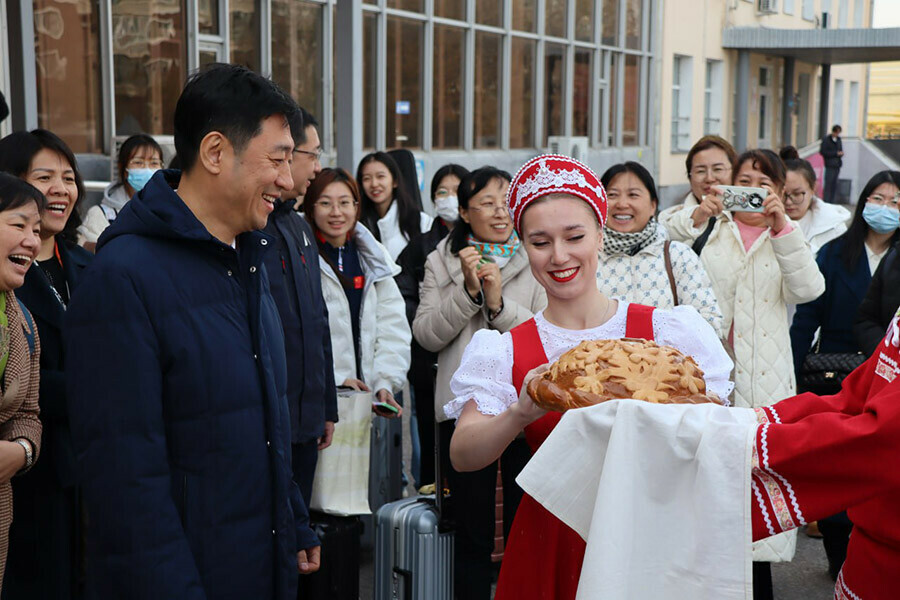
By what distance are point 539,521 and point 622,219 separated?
2.41 m

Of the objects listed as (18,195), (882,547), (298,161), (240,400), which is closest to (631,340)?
(882,547)

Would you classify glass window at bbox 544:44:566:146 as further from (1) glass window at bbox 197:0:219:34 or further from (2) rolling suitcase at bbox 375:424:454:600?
(2) rolling suitcase at bbox 375:424:454:600

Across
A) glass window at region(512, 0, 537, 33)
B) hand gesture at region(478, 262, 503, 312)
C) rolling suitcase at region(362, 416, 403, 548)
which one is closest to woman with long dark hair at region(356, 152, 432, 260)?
rolling suitcase at region(362, 416, 403, 548)

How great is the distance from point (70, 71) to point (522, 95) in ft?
40.9

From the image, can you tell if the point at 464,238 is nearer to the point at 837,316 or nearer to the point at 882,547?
the point at 837,316

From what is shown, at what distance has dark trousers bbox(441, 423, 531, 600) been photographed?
4250mm

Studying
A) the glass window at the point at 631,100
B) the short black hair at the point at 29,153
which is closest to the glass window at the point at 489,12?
the glass window at the point at 631,100

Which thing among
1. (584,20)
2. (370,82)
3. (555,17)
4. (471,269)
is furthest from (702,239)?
(584,20)

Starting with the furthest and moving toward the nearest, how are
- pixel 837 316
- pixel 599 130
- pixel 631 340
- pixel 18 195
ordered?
1. pixel 599 130
2. pixel 837 316
3. pixel 18 195
4. pixel 631 340

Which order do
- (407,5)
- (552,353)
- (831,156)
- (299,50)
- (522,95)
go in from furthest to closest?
1. (831,156)
2. (522,95)
3. (407,5)
4. (299,50)
5. (552,353)

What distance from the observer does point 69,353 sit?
2406 millimetres

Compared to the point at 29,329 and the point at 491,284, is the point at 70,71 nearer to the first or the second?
the point at 491,284

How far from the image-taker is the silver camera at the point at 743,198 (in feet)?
17.5

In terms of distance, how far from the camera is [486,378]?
9.06 ft
